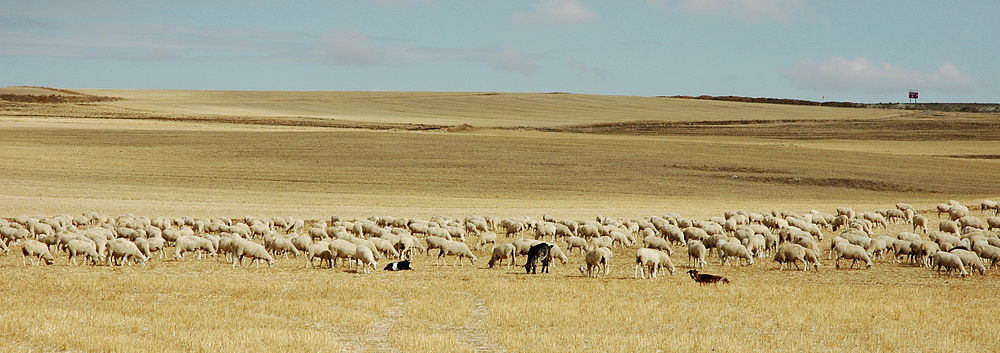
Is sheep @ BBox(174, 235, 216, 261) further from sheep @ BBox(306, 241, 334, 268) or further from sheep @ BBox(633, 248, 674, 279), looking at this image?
sheep @ BBox(633, 248, 674, 279)

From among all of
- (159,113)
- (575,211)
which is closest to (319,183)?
(575,211)

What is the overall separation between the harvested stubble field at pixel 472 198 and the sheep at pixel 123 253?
0.55 meters

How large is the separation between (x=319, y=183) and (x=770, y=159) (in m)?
33.1

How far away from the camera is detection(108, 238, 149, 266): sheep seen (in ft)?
72.9

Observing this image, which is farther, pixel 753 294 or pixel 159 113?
pixel 159 113

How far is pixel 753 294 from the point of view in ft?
56.1

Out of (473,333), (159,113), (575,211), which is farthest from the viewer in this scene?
(159,113)

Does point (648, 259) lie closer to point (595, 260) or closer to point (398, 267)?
point (595, 260)

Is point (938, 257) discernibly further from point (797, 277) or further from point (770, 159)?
point (770, 159)

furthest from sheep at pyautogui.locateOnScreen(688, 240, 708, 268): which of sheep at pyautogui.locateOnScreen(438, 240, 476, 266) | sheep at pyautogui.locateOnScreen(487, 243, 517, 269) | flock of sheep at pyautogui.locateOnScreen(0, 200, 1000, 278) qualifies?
sheep at pyautogui.locateOnScreen(438, 240, 476, 266)

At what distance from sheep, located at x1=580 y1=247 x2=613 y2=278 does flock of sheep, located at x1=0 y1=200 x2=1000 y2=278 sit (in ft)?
0.10

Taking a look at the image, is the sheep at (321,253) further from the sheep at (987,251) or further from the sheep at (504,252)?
the sheep at (987,251)

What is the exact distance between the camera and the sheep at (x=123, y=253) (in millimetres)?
22212

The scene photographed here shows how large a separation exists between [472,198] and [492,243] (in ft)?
67.8
